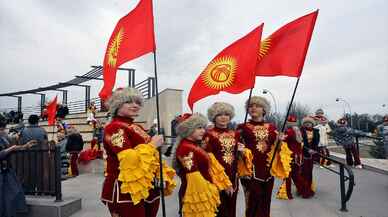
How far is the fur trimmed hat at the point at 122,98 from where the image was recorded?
3.09 metres

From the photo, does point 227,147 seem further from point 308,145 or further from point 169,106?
point 169,106

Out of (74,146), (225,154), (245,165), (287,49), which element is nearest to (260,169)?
(245,165)

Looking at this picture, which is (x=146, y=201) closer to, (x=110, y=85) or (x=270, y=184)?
(x=110, y=85)

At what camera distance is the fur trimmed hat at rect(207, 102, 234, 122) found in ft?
13.0

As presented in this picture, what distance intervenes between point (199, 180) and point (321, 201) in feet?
13.1

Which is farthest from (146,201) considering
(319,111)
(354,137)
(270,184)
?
(354,137)

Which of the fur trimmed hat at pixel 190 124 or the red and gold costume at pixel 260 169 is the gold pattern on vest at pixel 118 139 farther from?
the red and gold costume at pixel 260 169

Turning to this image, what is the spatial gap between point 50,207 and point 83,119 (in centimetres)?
1441

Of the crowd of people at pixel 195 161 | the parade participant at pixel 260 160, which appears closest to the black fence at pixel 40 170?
the crowd of people at pixel 195 161

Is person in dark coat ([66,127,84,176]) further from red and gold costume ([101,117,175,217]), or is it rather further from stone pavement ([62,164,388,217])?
red and gold costume ([101,117,175,217])

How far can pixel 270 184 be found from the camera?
418 cm

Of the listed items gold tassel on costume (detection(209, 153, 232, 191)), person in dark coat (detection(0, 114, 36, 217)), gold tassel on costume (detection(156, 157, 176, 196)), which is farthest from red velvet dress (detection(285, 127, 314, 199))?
person in dark coat (detection(0, 114, 36, 217))

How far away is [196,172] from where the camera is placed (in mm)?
3475

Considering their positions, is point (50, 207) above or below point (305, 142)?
below
